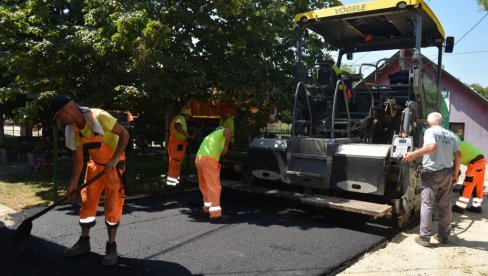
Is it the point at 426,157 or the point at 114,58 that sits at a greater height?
the point at 114,58

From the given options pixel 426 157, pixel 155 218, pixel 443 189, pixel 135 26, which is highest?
pixel 135 26

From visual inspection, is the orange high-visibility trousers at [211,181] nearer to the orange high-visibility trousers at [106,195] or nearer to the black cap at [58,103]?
the orange high-visibility trousers at [106,195]

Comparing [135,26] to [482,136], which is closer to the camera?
[135,26]

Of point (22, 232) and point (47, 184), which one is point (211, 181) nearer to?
point (22, 232)

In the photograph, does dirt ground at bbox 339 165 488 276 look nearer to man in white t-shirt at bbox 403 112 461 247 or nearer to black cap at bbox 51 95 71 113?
man in white t-shirt at bbox 403 112 461 247

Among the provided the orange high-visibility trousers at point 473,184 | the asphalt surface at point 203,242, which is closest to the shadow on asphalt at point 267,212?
the asphalt surface at point 203,242

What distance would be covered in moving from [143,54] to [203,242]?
9.00 feet

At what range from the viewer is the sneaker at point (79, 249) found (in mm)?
3934

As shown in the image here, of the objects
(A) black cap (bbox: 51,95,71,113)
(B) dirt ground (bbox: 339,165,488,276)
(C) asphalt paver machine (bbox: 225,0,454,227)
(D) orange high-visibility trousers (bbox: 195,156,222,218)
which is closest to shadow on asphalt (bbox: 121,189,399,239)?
(D) orange high-visibility trousers (bbox: 195,156,222,218)

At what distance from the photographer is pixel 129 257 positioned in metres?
4.05

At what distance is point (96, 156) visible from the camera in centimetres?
392

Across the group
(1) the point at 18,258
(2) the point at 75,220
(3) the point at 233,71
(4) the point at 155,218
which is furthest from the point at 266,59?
(1) the point at 18,258

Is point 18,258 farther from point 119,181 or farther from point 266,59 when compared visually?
point 266,59

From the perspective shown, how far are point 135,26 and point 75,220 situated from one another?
2.58 metres
